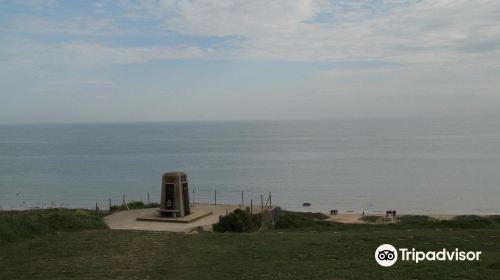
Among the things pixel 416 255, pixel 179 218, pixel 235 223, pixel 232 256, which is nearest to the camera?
pixel 416 255

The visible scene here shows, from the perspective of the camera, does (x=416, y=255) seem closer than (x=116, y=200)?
Yes

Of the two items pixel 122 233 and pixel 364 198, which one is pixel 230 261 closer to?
pixel 122 233

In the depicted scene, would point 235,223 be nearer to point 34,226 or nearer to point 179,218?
Result: point 179,218

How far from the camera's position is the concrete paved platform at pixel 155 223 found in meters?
16.3

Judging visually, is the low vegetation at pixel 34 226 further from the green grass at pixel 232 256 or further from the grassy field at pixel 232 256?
the green grass at pixel 232 256

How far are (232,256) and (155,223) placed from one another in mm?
9168

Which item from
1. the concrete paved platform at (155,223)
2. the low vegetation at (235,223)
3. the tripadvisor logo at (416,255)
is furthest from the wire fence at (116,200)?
the tripadvisor logo at (416,255)

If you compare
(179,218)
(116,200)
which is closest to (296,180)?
(116,200)

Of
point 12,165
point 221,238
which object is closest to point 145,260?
point 221,238

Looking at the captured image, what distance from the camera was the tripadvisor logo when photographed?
27.0 ft

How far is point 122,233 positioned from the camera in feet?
39.4

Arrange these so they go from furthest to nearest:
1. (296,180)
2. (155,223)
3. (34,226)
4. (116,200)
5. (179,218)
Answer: (296,180) < (116,200) < (179,218) < (155,223) < (34,226)

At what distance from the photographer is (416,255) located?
339 inches

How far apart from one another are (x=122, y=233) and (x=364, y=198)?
3837 centimetres
